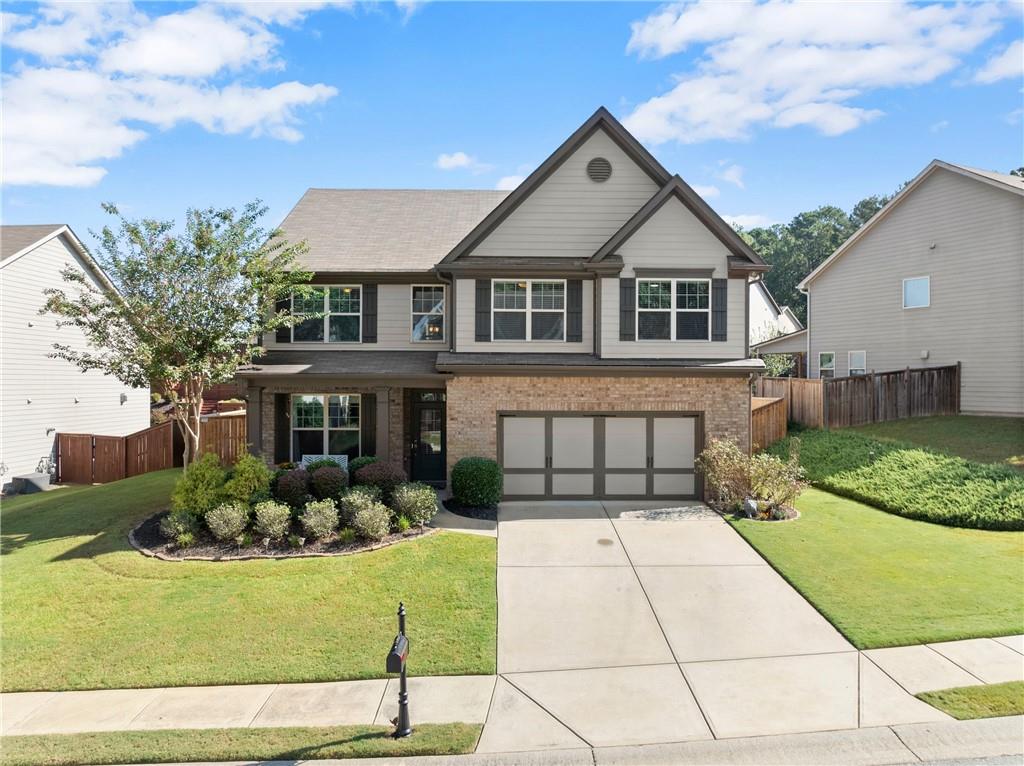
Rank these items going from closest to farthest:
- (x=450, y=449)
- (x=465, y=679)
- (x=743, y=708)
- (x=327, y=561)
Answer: (x=743, y=708)
(x=465, y=679)
(x=327, y=561)
(x=450, y=449)

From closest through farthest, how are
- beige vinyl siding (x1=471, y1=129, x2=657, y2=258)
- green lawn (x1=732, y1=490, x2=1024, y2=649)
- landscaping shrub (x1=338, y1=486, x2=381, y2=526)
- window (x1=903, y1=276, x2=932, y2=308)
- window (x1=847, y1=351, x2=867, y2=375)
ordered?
1. green lawn (x1=732, y1=490, x2=1024, y2=649)
2. landscaping shrub (x1=338, y1=486, x2=381, y2=526)
3. beige vinyl siding (x1=471, y1=129, x2=657, y2=258)
4. window (x1=903, y1=276, x2=932, y2=308)
5. window (x1=847, y1=351, x2=867, y2=375)

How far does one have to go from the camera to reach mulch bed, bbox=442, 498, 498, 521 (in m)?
11.9

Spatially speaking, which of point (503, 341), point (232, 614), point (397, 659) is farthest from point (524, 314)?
point (397, 659)

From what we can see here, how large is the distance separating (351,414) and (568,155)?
9.07m

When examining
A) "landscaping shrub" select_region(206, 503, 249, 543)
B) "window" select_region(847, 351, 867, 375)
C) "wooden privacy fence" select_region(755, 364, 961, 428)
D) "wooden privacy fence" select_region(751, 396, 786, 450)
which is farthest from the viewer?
"window" select_region(847, 351, 867, 375)

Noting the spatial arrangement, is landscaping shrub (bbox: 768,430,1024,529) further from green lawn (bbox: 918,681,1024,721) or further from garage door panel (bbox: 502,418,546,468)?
garage door panel (bbox: 502,418,546,468)

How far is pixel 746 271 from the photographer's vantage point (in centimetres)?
1316

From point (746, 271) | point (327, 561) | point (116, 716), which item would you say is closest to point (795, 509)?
point (746, 271)

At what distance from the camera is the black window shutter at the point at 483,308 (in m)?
13.6

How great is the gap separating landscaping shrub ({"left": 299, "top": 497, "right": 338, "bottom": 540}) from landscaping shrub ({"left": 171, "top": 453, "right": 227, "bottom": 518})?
1932 millimetres

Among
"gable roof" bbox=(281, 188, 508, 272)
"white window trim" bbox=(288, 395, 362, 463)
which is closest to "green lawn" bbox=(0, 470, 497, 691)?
"white window trim" bbox=(288, 395, 362, 463)

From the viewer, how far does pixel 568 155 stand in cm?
1388

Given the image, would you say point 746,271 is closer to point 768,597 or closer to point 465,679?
point 768,597

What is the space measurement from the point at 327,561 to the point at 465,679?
13.7 feet
